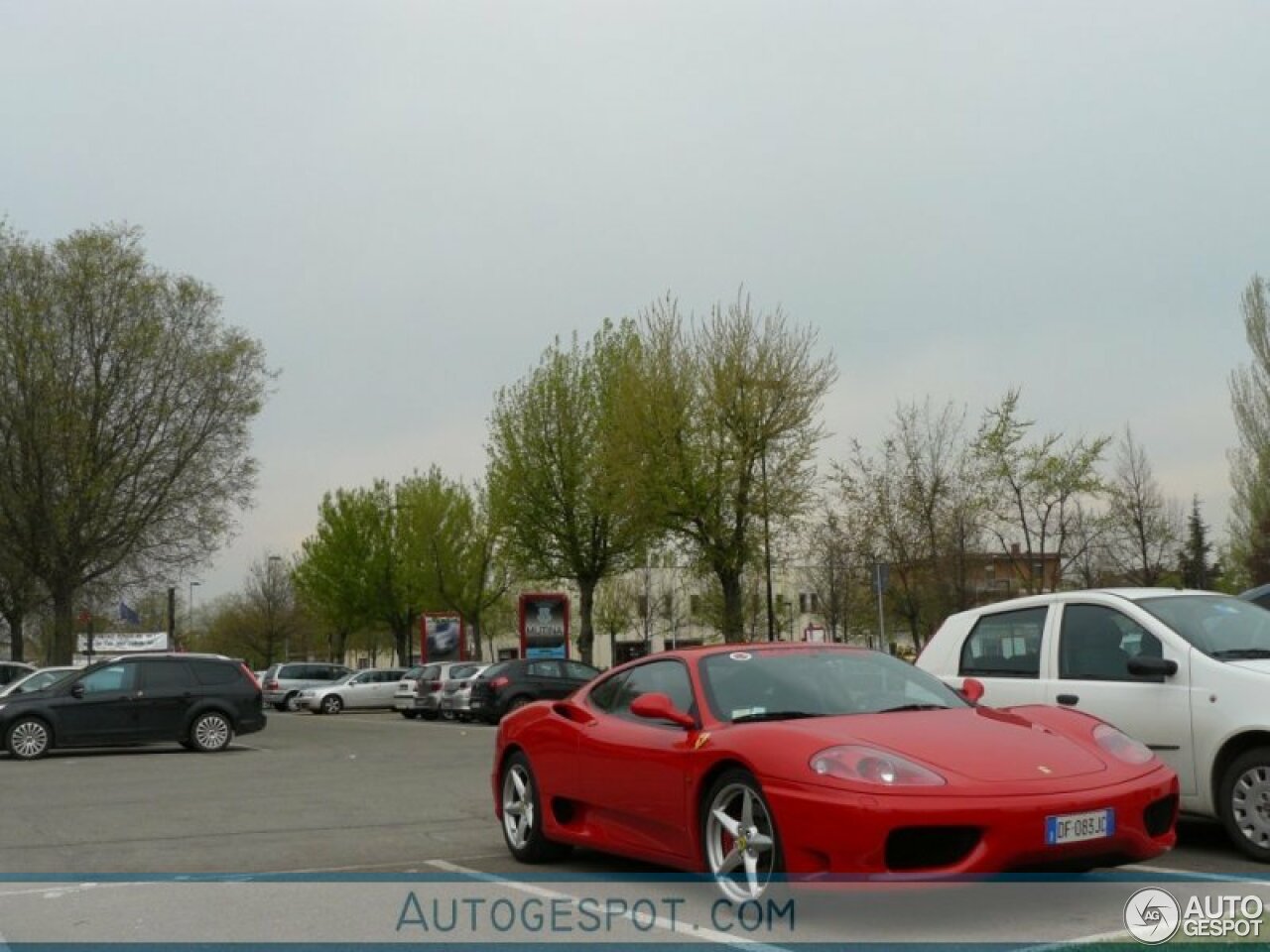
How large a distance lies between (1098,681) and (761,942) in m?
3.76

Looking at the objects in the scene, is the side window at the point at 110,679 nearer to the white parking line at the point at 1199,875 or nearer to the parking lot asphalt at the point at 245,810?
the parking lot asphalt at the point at 245,810

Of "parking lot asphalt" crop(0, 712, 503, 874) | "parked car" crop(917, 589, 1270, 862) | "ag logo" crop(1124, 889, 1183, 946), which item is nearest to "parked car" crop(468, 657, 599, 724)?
"parking lot asphalt" crop(0, 712, 503, 874)

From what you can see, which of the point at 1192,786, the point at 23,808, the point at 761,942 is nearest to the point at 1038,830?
the point at 761,942

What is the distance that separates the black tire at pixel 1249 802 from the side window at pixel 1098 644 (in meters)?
0.90

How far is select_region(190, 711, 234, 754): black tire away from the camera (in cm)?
2256

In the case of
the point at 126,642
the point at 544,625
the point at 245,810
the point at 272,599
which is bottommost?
the point at 245,810

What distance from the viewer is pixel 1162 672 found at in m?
8.29

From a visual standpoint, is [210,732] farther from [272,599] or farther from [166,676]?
[272,599]

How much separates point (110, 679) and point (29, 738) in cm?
147

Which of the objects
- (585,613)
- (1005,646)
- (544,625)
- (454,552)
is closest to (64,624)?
(544,625)

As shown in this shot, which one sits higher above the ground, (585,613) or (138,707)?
(585,613)

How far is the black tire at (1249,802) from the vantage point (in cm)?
780

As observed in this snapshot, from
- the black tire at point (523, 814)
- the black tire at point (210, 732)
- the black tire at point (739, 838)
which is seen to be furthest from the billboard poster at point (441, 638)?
the black tire at point (739, 838)

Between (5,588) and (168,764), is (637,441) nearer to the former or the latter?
(168,764)
